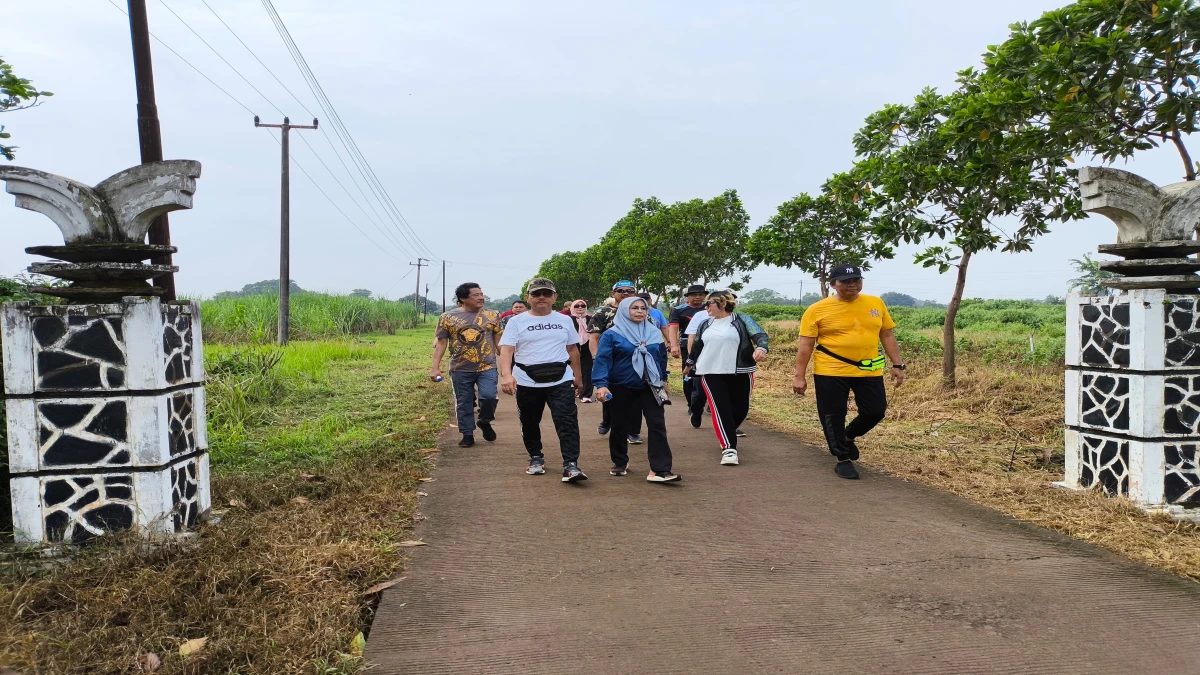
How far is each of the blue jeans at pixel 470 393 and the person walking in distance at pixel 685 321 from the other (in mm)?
2077

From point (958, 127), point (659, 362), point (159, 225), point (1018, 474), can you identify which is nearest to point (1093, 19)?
A: point (958, 127)

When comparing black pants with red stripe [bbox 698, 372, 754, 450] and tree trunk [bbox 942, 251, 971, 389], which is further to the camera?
tree trunk [bbox 942, 251, 971, 389]

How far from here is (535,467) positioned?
6164mm

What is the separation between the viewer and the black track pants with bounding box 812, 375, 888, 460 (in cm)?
592

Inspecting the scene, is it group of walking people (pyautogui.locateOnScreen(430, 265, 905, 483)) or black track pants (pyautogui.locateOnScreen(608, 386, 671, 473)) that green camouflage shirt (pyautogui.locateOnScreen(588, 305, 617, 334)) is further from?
black track pants (pyautogui.locateOnScreen(608, 386, 671, 473))

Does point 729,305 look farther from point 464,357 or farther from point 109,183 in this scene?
point 109,183

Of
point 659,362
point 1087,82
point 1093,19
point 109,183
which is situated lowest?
point 659,362

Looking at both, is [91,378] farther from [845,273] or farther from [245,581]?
[845,273]

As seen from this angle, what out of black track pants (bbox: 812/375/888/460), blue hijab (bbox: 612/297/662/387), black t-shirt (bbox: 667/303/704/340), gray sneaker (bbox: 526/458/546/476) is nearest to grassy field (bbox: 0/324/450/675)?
gray sneaker (bbox: 526/458/546/476)

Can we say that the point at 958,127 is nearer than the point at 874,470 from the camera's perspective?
No

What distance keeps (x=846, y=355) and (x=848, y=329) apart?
19 cm

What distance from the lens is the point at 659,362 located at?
6.52 m

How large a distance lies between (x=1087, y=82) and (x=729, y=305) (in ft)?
10.5

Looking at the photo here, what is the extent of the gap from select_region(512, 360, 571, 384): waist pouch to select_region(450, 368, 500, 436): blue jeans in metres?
1.70
